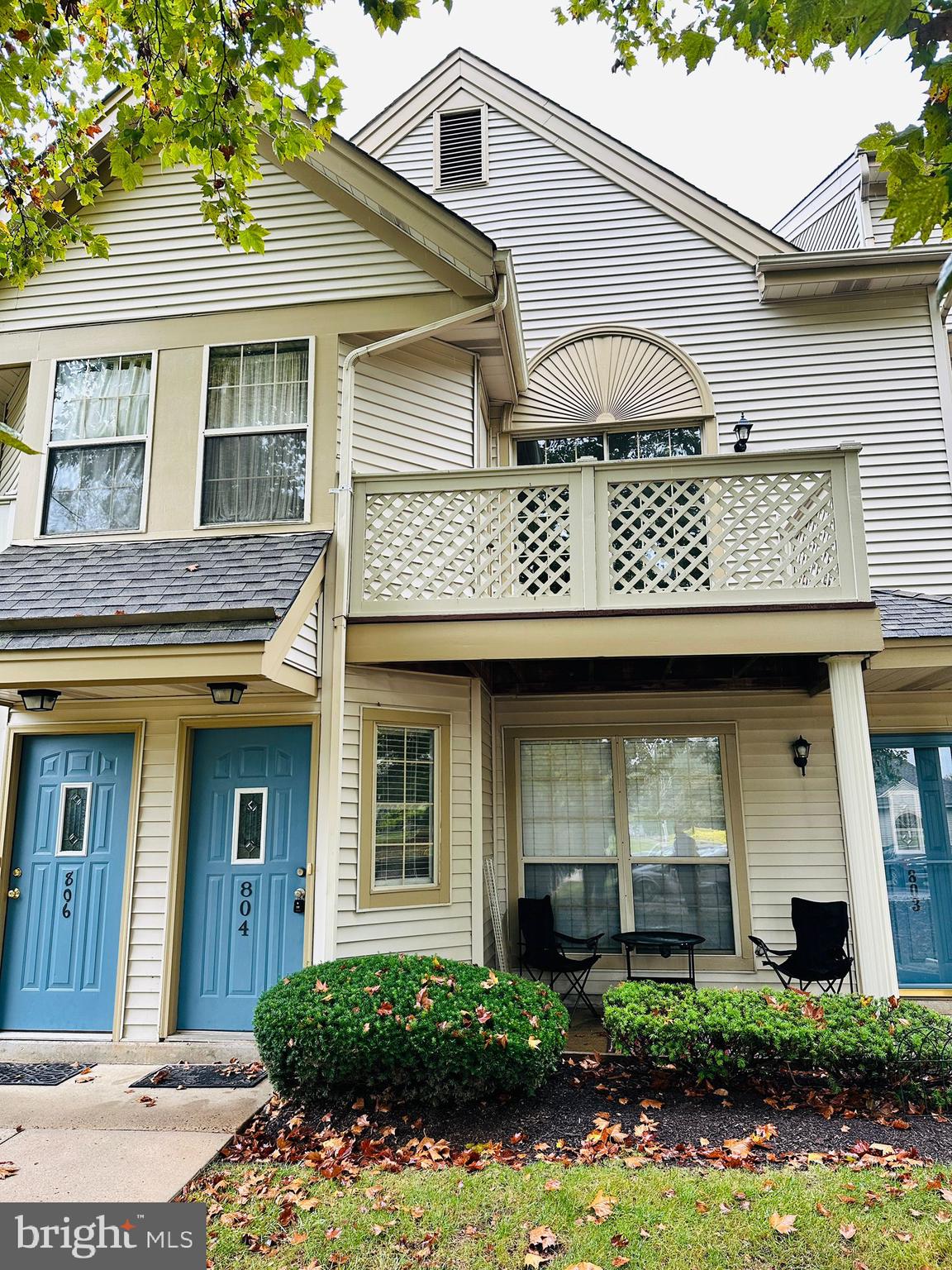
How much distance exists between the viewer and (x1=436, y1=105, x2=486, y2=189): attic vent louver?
9906 millimetres

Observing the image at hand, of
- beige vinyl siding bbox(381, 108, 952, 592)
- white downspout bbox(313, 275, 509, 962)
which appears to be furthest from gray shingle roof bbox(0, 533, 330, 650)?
beige vinyl siding bbox(381, 108, 952, 592)

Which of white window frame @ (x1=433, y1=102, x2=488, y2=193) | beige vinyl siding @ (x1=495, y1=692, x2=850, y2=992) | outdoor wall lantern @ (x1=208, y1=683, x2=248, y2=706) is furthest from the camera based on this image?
white window frame @ (x1=433, y1=102, x2=488, y2=193)

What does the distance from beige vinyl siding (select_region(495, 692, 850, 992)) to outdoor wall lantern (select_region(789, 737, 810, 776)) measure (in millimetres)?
59

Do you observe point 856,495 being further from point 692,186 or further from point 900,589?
point 692,186

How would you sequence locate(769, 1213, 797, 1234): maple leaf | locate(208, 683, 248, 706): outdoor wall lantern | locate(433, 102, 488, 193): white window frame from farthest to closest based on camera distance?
1. locate(433, 102, 488, 193): white window frame
2. locate(208, 683, 248, 706): outdoor wall lantern
3. locate(769, 1213, 797, 1234): maple leaf

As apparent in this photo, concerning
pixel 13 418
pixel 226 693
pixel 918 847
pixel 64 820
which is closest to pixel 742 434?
pixel 918 847

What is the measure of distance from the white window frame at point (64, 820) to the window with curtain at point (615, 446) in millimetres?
5198

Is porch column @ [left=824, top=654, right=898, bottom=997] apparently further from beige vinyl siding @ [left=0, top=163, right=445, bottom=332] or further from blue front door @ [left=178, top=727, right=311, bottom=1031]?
beige vinyl siding @ [left=0, top=163, right=445, bottom=332]

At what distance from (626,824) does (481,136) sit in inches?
315

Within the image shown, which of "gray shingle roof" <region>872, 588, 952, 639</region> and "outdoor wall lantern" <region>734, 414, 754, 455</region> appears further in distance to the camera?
"outdoor wall lantern" <region>734, 414, 754, 455</region>

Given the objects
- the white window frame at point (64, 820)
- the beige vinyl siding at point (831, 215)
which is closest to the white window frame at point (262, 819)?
the white window frame at point (64, 820)

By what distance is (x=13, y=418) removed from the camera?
8.20 meters

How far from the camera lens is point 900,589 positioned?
816cm

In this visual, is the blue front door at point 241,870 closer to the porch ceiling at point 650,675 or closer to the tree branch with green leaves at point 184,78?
the porch ceiling at point 650,675
